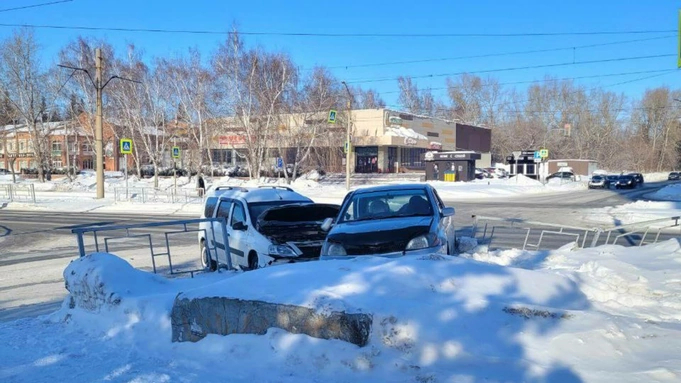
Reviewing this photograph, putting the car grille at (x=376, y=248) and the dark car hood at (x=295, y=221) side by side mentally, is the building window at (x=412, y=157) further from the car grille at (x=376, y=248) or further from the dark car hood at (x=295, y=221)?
the car grille at (x=376, y=248)

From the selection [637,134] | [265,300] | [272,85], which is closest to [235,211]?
[265,300]

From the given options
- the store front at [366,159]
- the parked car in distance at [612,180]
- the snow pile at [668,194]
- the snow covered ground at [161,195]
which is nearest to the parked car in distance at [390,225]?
the snow covered ground at [161,195]

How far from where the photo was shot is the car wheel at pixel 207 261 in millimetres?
10609

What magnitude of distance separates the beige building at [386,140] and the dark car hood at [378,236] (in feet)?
152

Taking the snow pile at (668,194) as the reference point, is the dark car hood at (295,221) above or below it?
above

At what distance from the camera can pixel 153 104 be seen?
5078 cm

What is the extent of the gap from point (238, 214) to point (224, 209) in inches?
35.8

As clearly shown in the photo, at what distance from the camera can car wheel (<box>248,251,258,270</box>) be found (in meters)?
9.52

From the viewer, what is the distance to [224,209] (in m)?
11.5

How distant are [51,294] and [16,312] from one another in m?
1.35

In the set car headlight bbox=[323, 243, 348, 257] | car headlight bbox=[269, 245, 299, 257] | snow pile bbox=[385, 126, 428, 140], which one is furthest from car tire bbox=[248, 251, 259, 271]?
snow pile bbox=[385, 126, 428, 140]

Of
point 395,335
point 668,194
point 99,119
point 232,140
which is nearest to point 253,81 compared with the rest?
point 232,140

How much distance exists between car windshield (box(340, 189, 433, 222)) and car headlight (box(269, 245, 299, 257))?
94cm

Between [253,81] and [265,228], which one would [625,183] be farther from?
[265,228]
